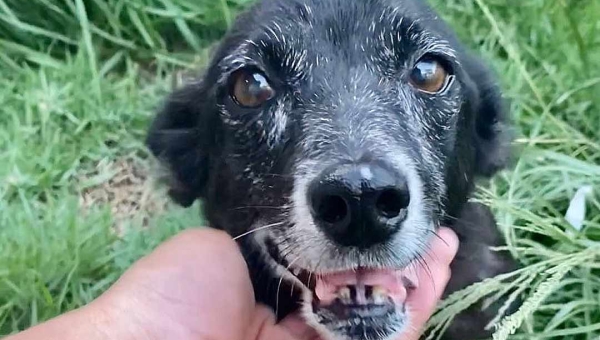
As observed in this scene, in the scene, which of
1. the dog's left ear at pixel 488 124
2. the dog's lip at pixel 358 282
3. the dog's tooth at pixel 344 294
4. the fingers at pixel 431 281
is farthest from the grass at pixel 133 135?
the dog's tooth at pixel 344 294

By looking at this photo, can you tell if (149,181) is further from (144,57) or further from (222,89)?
(222,89)

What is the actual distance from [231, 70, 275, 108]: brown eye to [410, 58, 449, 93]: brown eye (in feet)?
1.50

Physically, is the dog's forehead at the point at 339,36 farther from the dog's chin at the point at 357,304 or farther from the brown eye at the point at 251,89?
the dog's chin at the point at 357,304

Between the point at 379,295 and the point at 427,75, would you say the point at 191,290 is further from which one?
the point at 427,75

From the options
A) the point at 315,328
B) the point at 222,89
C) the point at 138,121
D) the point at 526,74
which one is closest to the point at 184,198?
the point at 222,89

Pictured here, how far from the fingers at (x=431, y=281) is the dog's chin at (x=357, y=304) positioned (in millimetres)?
82

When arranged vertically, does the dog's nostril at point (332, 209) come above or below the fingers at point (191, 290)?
above

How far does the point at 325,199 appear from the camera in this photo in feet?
7.95

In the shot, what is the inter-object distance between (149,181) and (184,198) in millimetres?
1175

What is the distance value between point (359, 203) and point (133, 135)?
2.62 metres

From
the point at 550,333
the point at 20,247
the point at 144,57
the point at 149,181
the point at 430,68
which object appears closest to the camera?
the point at 430,68

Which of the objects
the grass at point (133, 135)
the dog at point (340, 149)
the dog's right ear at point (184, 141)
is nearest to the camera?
the dog at point (340, 149)

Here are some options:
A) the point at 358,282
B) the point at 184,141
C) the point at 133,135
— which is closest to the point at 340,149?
the point at 358,282

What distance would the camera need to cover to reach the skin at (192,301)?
108 inches
